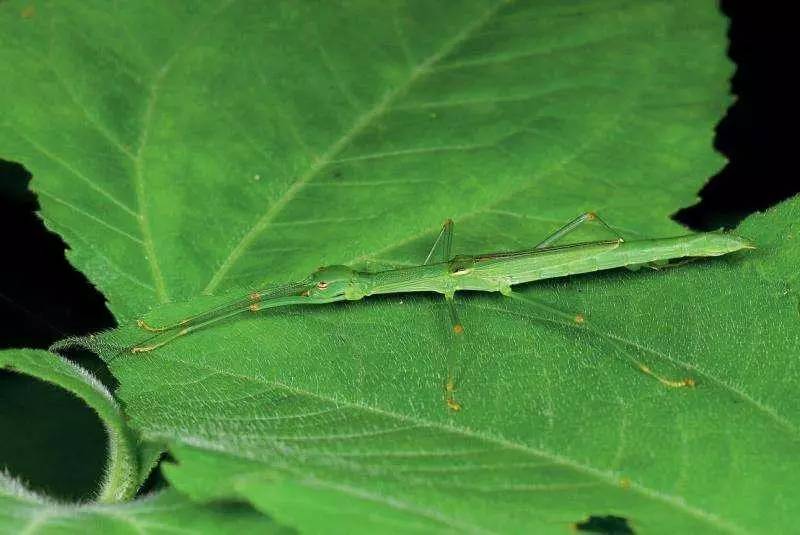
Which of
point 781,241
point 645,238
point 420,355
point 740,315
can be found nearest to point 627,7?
point 645,238

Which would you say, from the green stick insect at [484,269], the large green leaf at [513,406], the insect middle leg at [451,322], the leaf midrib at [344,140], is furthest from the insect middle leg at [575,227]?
the leaf midrib at [344,140]

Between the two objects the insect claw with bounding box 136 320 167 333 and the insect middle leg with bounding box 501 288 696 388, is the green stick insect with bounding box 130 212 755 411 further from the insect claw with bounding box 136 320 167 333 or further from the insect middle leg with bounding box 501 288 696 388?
the insect claw with bounding box 136 320 167 333

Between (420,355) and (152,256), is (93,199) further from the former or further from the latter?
(420,355)

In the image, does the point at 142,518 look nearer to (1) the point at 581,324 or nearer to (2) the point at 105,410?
(2) the point at 105,410

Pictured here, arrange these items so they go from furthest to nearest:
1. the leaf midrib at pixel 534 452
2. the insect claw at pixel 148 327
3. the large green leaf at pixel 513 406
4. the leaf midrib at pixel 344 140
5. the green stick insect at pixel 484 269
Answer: the leaf midrib at pixel 344 140, the green stick insect at pixel 484 269, the insect claw at pixel 148 327, the leaf midrib at pixel 534 452, the large green leaf at pixel 513 406

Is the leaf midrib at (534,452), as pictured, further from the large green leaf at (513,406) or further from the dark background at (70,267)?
the dark background at (70,267)

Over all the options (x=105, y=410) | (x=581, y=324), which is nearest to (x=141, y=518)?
(x=105, y=410)
